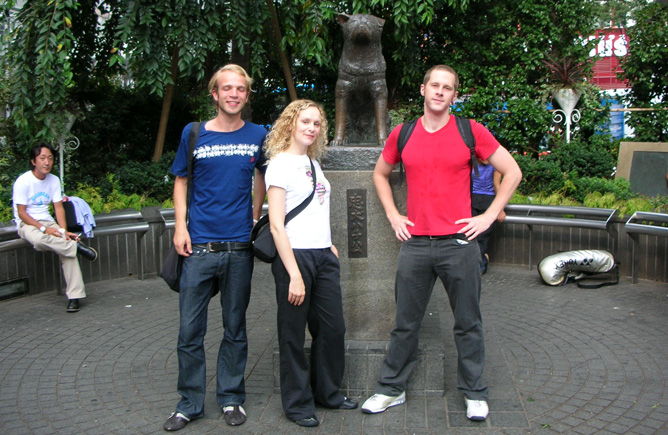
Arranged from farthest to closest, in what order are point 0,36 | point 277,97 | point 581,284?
point 277,97
point 0,36
point 581,284

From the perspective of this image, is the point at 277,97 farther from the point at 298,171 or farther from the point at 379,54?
the point at 298,171

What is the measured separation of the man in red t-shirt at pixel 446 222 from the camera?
3920 mm

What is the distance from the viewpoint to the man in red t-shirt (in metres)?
3.92

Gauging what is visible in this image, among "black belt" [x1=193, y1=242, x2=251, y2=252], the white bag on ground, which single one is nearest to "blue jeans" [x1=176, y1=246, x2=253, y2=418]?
"black belt" [x1=193, y1=242, x2=251, y2=252]

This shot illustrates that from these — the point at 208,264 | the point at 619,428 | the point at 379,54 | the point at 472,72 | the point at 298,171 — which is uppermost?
the point at 472,72

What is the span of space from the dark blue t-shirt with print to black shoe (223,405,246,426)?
105 centimetres

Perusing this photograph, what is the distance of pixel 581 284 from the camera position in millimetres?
7555

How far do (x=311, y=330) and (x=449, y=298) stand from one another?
87 cm

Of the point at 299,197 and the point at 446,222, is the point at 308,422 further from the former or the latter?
the point at 446,222

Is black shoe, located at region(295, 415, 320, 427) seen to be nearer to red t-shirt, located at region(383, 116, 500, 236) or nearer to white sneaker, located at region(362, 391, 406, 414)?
white sneaker, located at region(362, 391, 406, 414)

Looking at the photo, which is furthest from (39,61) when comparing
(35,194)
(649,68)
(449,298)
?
(649,68)

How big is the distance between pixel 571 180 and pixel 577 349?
5554 mm

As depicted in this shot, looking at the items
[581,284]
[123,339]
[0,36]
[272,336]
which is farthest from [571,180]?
[0,36]

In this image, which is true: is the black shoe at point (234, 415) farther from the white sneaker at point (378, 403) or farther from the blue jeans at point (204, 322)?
the white sneaker at point (378, 403)
